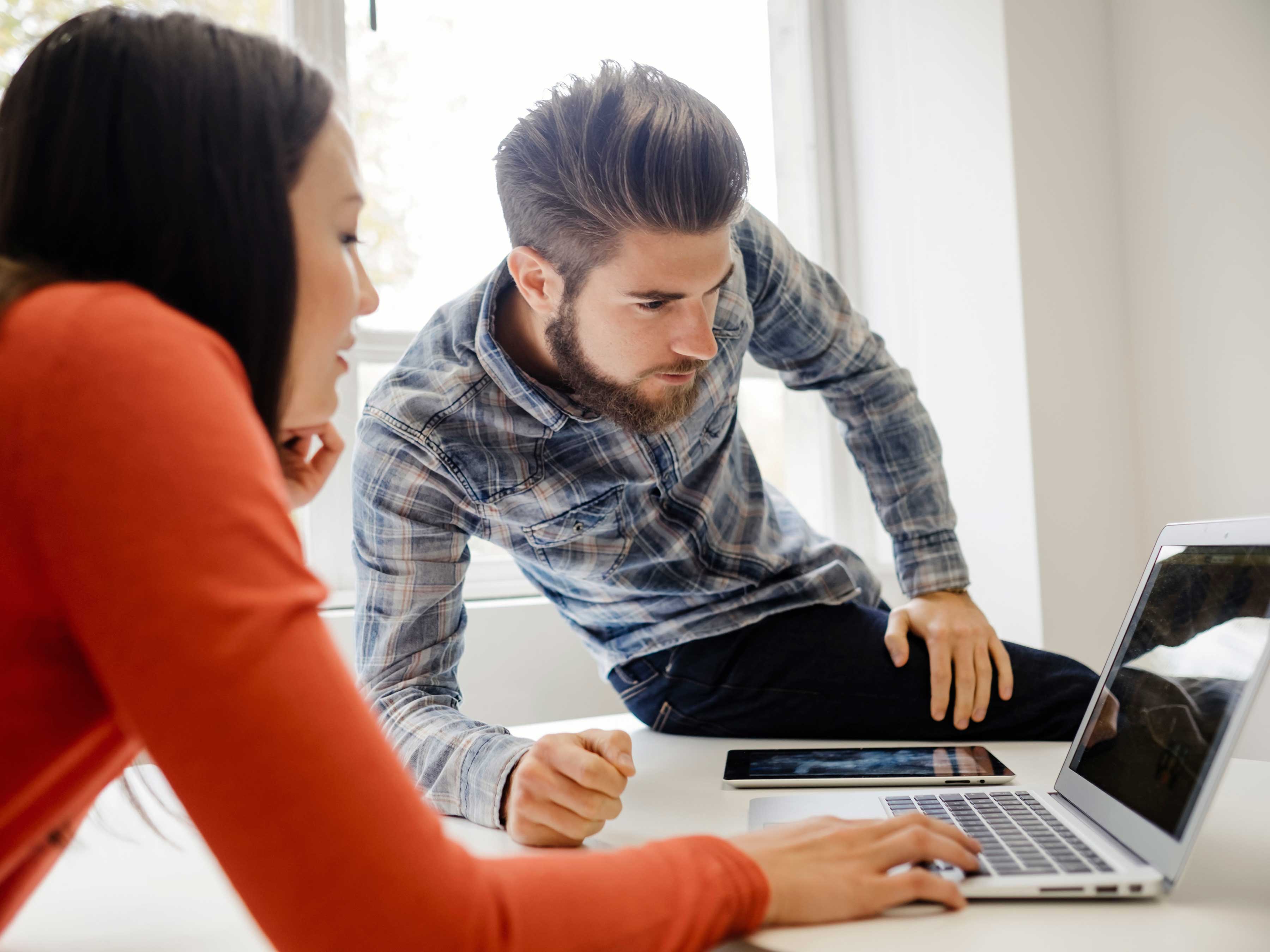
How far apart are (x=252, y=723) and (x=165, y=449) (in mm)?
128

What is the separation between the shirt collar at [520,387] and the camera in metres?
1.27

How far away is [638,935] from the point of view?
0.51 metres

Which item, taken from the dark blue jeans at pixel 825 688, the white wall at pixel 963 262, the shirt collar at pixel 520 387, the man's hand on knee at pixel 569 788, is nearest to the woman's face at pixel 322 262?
the man's hand on knee at pixel 569 788

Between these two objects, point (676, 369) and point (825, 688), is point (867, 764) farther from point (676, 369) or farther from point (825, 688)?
point (676, 369)

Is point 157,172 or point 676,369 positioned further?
point 676,369

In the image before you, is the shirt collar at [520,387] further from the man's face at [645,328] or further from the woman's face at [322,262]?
the woman's face at [322,262]

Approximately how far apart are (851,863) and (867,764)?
44 cm

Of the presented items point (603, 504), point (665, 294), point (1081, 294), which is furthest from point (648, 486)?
point (1081, 294)

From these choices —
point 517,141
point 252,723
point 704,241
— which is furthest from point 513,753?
point 517,141

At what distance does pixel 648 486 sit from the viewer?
54.3 inches

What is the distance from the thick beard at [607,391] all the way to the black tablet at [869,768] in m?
0.46

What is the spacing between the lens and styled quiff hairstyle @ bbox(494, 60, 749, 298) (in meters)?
1.26

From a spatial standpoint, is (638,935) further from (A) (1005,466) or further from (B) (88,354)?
(A) (1005,466)

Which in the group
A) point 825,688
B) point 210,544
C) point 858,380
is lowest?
point 825,688
